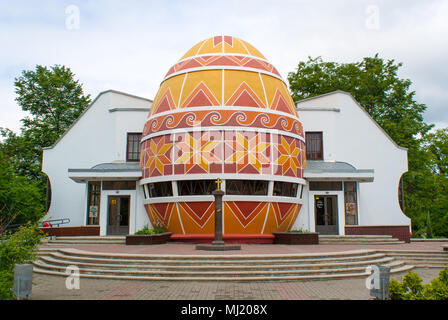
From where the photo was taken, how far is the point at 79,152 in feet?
92.1

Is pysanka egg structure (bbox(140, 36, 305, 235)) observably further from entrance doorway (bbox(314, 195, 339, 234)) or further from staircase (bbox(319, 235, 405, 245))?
entrance doorway (bbox(314, 195, 339, 234))

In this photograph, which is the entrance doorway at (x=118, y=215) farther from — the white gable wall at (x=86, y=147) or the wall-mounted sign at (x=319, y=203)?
the wall-mounted sign at (x=319, y=203)

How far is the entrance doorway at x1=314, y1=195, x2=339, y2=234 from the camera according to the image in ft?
79.4

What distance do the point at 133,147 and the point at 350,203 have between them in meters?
15.0

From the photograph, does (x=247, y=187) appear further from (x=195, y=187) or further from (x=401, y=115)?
(x=401, y=115)

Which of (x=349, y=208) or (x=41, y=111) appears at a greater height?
(x=41, y=111)

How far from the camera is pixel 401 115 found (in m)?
35.4

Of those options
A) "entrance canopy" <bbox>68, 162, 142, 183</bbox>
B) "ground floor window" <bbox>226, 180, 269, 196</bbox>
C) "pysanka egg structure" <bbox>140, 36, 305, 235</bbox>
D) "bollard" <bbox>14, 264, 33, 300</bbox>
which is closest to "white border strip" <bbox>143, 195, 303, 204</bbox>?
"pysanka egg structure" <bbox>140, 36, 305, 235</bbox>

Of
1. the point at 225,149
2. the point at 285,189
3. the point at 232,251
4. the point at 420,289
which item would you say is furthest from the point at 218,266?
the point at 285,189

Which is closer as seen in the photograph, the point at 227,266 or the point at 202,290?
the point at 202,290

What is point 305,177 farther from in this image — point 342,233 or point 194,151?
point 194,151

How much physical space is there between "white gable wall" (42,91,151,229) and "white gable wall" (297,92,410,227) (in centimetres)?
1262
